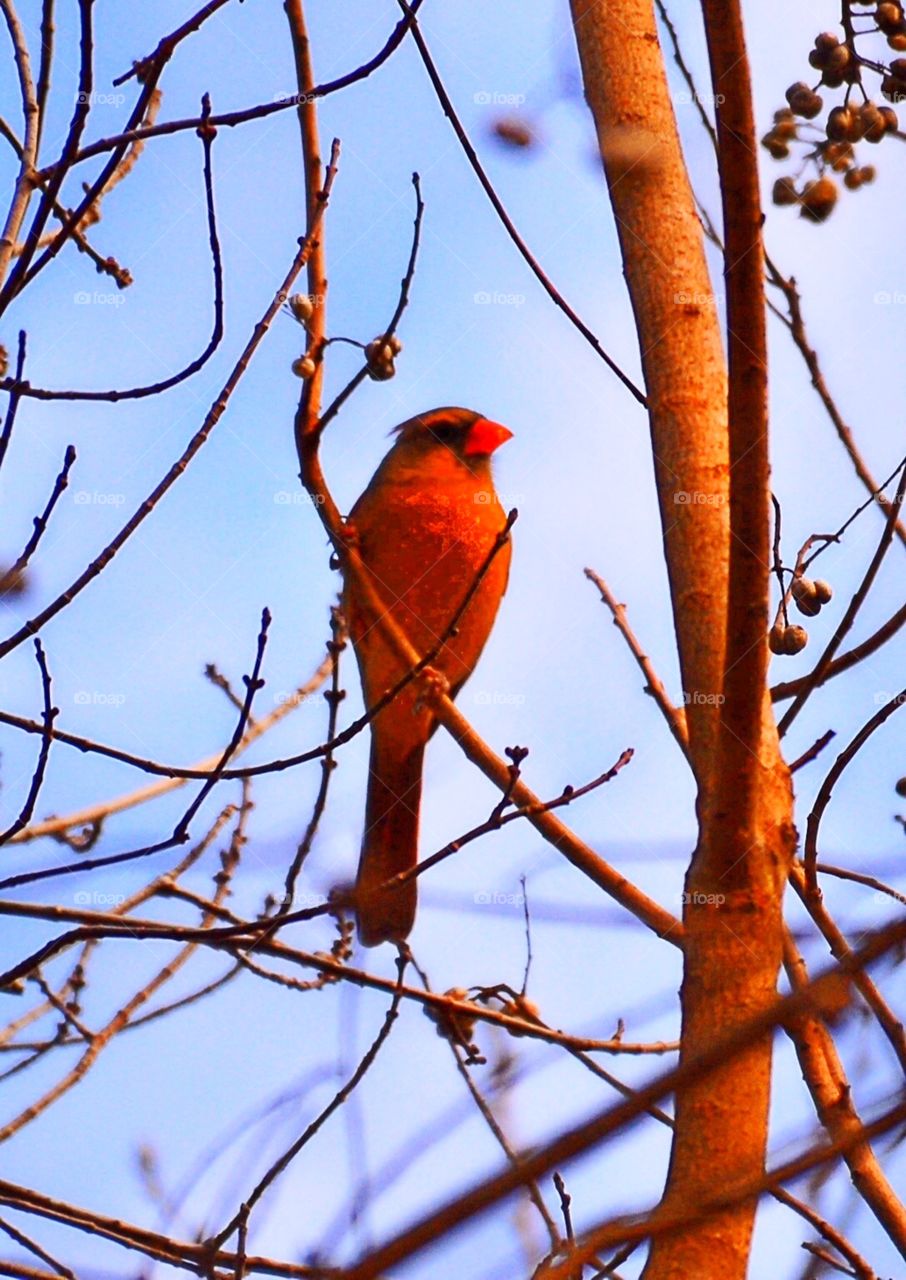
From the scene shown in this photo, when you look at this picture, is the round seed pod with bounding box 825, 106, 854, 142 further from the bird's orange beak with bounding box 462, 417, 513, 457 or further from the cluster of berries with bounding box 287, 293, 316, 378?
the bird's orange beak with bounding box 462, 417, 513, 457

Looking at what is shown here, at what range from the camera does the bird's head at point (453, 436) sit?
5.35m

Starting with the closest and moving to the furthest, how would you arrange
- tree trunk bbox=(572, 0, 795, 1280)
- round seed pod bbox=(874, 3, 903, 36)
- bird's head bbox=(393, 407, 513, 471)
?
tree trunk bbox=(572, 0, 795, 1280) < round seed pod bbox=(874, 3, 903, 36) < bird's head bbox=(393, 407, 513, 471)

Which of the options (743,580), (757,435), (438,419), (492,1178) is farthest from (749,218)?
(438,419)

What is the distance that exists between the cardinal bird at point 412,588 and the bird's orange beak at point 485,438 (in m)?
0.04

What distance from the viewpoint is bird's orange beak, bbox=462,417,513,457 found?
541 centimetres

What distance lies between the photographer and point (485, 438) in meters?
5.43

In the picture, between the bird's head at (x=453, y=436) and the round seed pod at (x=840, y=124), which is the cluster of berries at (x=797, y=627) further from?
the bird's head at (x=453, y=436)

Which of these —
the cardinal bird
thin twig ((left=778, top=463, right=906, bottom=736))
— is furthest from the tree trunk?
the cardinal bird

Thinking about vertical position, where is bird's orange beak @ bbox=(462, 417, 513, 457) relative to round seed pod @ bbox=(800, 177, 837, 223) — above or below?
above

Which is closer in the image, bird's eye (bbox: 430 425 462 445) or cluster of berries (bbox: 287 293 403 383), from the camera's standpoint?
cluster of berries (bbox: 287 293 403 383)

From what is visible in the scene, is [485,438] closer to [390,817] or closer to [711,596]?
[390,817]

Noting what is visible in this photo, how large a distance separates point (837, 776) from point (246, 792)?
1.87 m

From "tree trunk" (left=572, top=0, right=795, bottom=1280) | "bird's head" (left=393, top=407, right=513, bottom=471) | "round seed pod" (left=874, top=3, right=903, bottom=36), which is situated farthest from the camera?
"bird's head" (left=393, top=407, right=513, bottom=471)

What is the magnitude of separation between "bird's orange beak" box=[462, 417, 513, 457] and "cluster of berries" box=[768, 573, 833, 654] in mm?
2302
